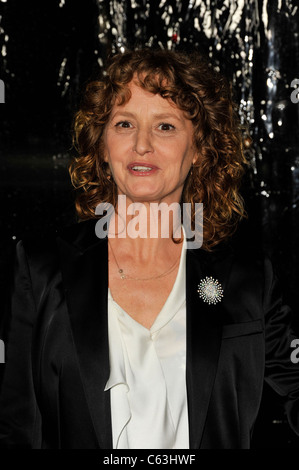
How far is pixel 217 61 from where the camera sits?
2.02m

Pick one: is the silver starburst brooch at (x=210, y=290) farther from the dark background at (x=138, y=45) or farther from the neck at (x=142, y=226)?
the dark background at (x=138, y=45)

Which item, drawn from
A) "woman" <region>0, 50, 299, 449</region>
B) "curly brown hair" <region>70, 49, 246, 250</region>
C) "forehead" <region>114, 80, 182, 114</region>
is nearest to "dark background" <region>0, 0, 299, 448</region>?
"curly brown hair" <region>70, 49, 246, 250</region>

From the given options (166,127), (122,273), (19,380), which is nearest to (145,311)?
(122,273)

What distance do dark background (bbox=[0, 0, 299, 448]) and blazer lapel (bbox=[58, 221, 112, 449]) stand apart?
1.96ft

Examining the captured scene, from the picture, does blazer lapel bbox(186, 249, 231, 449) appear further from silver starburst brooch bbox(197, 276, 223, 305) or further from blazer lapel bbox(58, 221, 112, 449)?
blazer lapel bbox(58, 221, 112, 449)

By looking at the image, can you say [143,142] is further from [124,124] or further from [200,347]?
[200,347]

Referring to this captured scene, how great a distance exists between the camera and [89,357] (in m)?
1.29

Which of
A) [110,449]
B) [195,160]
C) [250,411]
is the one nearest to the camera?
[110,449]

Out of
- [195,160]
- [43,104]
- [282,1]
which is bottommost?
[195,160]

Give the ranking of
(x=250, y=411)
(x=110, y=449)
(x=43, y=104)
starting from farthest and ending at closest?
(x=43, y=104) → (x=250, y=411) → (x=110, y=449)

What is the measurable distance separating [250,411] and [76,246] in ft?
1.76

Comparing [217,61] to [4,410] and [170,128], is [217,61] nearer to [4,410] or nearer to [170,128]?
[170,128]

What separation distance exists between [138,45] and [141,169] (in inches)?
29.3

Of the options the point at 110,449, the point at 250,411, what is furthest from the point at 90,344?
the point at 250,411
